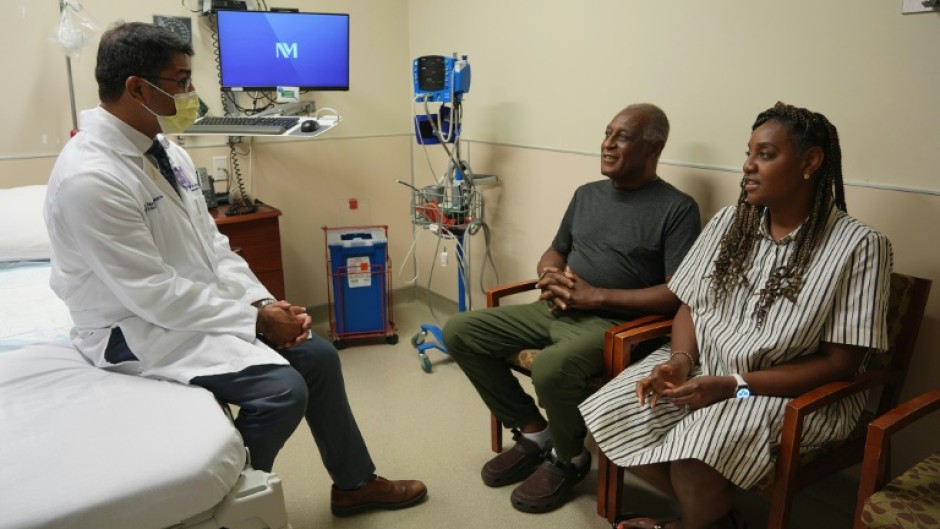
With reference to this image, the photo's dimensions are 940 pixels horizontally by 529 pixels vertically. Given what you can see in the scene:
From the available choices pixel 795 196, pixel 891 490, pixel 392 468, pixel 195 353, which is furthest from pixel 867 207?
pixel 195 353

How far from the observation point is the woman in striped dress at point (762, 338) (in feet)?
5.01

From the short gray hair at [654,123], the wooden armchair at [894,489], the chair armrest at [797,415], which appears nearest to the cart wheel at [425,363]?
the short gray hair at [654,123]

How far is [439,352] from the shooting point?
131 inches

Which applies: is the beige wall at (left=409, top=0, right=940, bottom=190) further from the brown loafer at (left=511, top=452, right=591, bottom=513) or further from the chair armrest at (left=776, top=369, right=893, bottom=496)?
the brown loafer at (left=511, top=452, right=591, bottom=513)

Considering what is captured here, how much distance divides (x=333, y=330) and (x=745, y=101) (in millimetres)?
2248

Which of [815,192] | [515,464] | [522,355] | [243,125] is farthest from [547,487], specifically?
[243,125]

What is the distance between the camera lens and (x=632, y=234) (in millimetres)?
2160

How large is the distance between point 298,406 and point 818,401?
124cm

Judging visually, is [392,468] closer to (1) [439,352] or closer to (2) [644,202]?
(1) [439,352]

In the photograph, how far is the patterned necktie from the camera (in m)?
1.80

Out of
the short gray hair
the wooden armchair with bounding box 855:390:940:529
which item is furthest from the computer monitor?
the wooden armchair with bounding box 855:390:940:529

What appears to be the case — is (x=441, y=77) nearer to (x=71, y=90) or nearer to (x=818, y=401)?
(x=71, y=90)

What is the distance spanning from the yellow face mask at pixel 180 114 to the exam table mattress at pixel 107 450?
2.18ft

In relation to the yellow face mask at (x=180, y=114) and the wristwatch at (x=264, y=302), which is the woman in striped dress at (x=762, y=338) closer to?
the wristwatch at (x=264, y=302)
